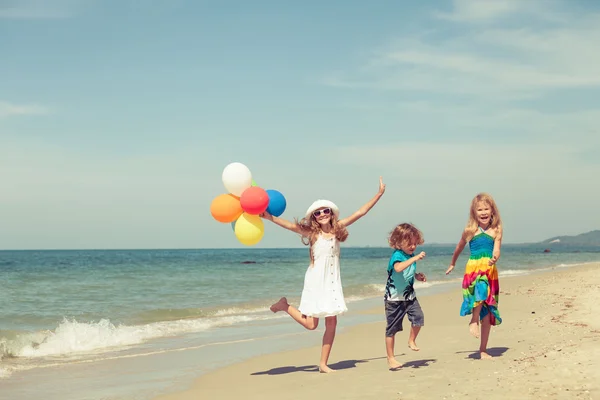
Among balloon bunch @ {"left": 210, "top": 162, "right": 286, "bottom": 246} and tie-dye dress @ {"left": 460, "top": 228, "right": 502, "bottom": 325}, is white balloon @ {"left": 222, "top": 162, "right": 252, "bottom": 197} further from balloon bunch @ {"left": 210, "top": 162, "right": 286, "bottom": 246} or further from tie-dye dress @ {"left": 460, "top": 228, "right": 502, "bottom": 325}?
tie-dye dress @ {"left": 460, "top": 228, "right": 502, "bottom": 325}

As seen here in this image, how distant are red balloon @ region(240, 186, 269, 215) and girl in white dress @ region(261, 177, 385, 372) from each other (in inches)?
6.8

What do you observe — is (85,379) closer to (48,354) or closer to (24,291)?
(48,354)

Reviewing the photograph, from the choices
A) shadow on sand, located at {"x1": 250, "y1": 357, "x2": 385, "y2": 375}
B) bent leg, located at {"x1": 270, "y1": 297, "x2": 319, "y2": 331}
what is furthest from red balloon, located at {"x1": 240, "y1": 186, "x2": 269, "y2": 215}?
shadow on sand, located at {"x1": 250, "y1": 357, "x2": 385, "y2": 375}

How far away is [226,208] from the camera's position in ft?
21.3

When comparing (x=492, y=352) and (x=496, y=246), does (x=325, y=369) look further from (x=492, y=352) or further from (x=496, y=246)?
(x=496, y=246)

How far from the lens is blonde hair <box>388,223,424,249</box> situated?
6535mm

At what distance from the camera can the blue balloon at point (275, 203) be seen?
21.7ft

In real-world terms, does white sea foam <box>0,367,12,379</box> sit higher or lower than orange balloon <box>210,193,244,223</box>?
lower

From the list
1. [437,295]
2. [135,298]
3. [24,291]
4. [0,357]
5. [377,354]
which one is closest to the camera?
[377,354]

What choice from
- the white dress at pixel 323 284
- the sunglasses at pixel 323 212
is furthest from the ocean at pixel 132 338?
the sunglasses at pixel 323 212

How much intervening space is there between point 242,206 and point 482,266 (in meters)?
2.56

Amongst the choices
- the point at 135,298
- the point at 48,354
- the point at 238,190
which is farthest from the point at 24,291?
the point at 238,190

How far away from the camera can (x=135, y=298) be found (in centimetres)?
1852

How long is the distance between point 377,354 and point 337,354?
518mm
